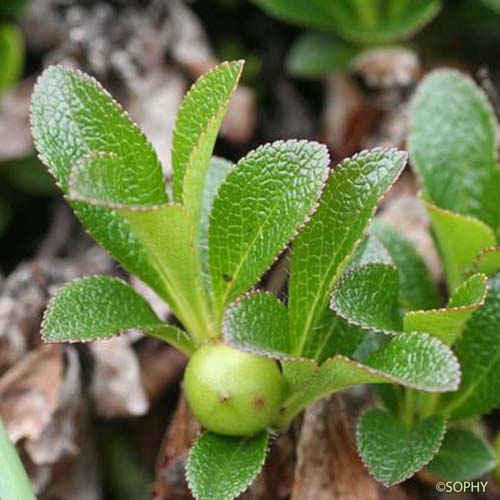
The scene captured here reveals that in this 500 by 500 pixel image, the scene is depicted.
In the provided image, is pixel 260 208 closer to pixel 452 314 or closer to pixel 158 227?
pixel 158 227

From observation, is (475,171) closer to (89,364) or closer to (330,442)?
(330,442)

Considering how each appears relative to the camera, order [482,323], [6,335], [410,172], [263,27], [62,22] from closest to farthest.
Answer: [482,323], [6,335], [410,172], [62,22], [263,27]

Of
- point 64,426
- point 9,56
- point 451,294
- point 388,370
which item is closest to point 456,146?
point 451,294

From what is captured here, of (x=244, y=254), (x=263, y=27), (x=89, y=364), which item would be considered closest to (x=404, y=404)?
(x=244, y=254)

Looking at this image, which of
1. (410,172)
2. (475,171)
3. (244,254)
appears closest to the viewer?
(244,254)

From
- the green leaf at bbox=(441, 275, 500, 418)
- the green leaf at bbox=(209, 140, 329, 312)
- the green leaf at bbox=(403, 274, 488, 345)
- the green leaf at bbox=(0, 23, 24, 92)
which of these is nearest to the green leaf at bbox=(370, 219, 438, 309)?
the green leaf at bbox=(441, 275, 500, 418)

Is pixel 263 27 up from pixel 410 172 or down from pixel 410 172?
up

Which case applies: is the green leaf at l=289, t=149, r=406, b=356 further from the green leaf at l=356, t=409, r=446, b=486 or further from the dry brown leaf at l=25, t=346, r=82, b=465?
the dry brown leaf at l=25, t=346, r=82, b=465

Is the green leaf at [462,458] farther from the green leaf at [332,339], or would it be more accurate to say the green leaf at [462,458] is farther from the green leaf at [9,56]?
the green leaf at [9,56]
